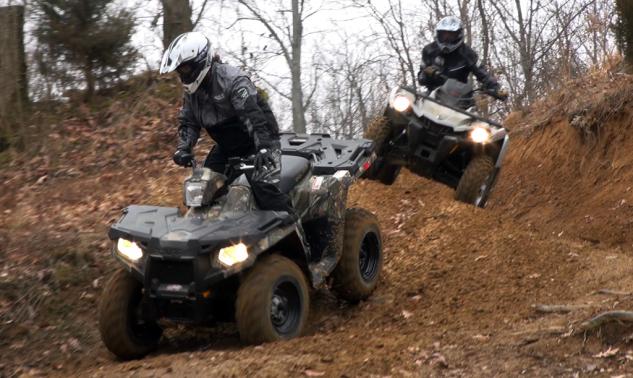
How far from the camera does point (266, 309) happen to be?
20.2 ft

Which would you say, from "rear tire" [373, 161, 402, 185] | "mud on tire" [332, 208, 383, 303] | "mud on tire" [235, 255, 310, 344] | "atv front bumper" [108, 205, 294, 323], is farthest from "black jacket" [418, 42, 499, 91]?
"atv front bumper" [108, 205, 294, 323]

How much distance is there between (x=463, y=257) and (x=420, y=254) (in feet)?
1.80

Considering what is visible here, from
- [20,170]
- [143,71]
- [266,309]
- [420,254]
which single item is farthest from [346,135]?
[266,309]

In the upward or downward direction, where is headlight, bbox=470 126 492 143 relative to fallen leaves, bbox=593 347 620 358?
upward

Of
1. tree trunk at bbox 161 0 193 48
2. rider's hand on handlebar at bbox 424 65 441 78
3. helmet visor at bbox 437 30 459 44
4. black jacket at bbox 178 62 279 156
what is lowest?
black jacket at bbox 178 62 279 156

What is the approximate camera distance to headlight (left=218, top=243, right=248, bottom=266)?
242 inches

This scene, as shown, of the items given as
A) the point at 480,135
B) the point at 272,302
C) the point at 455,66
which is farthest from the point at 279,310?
the point at 455,66

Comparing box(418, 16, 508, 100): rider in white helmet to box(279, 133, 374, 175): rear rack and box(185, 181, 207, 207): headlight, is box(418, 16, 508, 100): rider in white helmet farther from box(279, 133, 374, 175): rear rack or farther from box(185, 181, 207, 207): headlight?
box(185, 181, 207, 207): headlight

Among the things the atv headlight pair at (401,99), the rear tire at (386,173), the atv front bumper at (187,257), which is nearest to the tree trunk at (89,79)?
the rear tire at (386,173)

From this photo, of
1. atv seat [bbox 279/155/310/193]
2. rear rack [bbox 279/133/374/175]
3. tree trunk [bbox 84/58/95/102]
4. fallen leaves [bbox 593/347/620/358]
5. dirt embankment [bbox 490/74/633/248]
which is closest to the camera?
fallen leaves [bbox 593/347/620/358]

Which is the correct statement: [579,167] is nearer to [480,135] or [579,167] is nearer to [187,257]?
[480,135]

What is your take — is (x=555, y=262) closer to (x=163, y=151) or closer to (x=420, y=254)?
(x=420, y=254)

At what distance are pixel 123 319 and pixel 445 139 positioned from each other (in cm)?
533

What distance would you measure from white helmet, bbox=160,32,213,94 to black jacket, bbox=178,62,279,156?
4.8 inches
